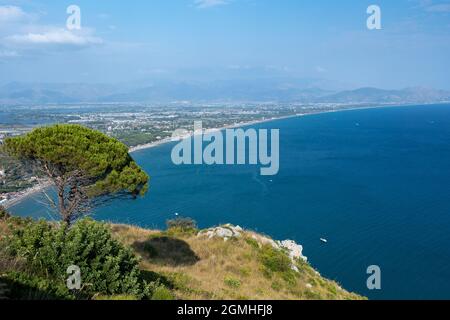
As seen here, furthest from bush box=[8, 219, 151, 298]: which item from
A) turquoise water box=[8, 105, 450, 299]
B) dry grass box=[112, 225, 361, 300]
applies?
turquoise water box=[8, 105, 450, 299]

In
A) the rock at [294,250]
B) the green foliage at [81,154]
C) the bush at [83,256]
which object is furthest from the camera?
the rock at [294,250]

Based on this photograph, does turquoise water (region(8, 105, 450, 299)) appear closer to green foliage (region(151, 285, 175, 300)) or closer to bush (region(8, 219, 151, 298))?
green foliage (region(151, 285, 175, 300))

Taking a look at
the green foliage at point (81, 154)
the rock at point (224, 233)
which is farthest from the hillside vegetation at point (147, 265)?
the green foliage at point (81, 154)

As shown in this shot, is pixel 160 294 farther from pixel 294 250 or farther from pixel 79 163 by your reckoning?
pixel 294 250

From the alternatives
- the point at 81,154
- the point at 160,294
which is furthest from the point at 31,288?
the point at 81,154

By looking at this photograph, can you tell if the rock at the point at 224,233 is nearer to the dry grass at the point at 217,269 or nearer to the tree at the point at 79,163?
the dry grass at the point at 217,269
